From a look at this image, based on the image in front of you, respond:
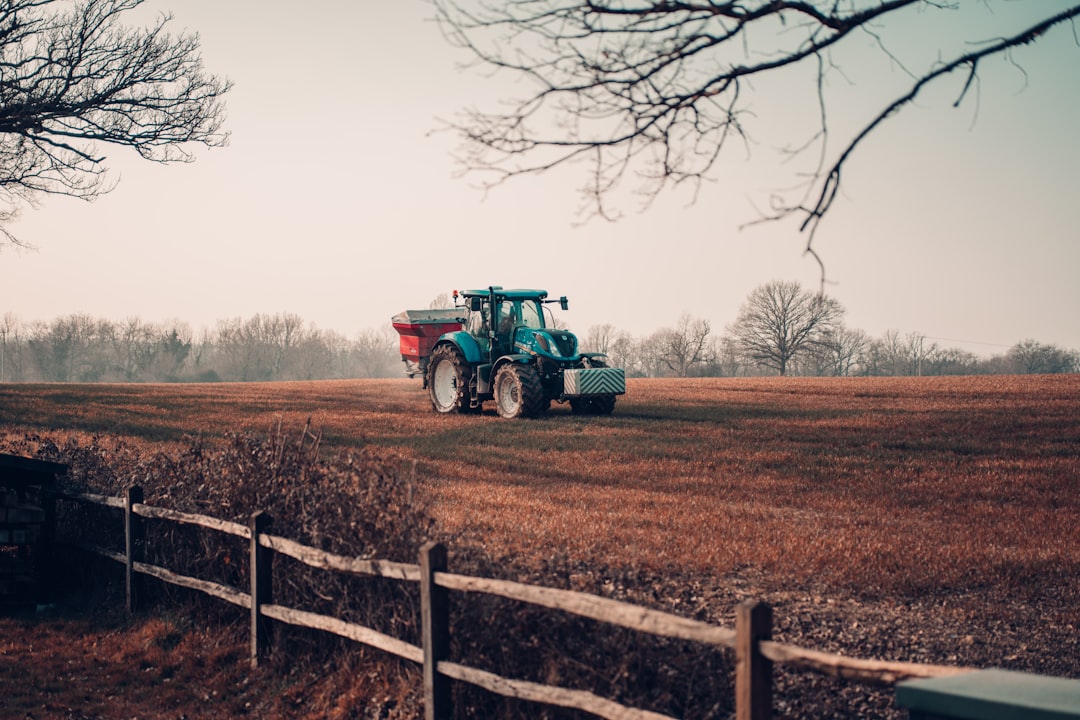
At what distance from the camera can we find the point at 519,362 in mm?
20797

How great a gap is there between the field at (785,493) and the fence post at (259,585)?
64.2 inches

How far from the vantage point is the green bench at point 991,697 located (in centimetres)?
276

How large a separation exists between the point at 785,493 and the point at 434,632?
9617mm

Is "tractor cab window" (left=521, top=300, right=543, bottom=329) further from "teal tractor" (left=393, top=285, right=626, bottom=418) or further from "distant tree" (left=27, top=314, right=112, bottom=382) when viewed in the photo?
"distant tree" (left=27, top=314, right=112, bottom=382)

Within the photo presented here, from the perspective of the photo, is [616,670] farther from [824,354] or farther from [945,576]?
[824,354]

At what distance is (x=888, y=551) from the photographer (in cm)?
988

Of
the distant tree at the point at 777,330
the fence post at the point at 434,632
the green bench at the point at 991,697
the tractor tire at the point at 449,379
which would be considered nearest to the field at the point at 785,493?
the tractor tire at the point at 449,379

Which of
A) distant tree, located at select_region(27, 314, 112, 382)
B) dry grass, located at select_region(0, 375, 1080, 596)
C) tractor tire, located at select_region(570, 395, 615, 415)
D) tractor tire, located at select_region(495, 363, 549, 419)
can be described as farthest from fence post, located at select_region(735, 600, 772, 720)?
distant tree, located at select_region(27, 314, 112, 382)

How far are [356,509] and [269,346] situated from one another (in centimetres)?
9907

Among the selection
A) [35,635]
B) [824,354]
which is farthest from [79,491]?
[824,354]

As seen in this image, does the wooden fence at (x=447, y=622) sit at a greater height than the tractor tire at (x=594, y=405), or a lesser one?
lesser

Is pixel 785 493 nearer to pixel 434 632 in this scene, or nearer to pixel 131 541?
pixel 131 541

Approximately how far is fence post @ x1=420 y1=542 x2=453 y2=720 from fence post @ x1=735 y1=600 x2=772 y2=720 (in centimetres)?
215

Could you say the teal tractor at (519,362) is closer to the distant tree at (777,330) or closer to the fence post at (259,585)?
the fence post at (259,585)
